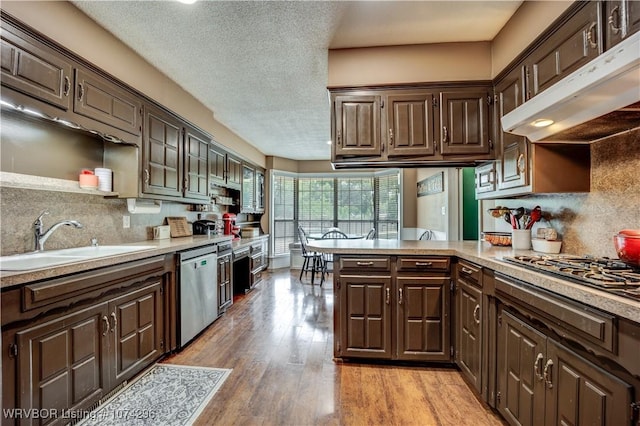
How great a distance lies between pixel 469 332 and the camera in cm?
205

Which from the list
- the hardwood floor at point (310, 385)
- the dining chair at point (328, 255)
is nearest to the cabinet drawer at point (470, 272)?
the hardwood floor at point (310, 385)

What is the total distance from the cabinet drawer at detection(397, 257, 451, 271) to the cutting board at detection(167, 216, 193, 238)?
2.56m

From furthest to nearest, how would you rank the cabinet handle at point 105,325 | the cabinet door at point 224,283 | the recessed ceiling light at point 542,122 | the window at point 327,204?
the window at point 327,204
the cabinet door at point 224,283
the cabinet handle at point 105,325
the recessed ceiling light at point 542,122

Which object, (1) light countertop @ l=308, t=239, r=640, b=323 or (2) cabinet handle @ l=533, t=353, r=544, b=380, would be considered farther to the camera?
(2) cabinet handle @ l=533, t=353, r=544, b=380

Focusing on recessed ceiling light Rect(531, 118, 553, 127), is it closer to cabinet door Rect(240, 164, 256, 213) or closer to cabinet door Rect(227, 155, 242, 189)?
cabinet door Rect(227, 155, 242, 189)

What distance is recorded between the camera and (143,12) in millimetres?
2055

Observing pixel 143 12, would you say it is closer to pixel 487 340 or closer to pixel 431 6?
pixel 431 6

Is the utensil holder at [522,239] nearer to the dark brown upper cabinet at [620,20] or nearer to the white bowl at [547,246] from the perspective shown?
the white bowl at [547,246]

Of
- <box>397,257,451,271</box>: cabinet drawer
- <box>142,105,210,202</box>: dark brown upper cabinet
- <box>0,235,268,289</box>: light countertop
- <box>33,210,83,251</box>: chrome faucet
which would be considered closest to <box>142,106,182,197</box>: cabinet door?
<box>142,105,210,202</box>: dark brown upper cabinet

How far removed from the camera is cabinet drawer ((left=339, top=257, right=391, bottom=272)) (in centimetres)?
235

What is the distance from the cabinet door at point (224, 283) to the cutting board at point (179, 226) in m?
0.55

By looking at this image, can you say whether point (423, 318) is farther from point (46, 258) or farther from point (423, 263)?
point (46, 258)

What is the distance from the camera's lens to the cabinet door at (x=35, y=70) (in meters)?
1.57

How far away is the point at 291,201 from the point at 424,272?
4939 mm
